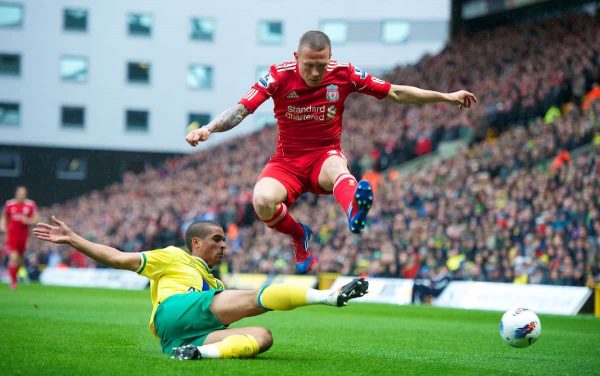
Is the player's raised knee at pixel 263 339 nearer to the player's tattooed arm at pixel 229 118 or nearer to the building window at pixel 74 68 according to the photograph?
the player's tattooed arm at pixel 229 118

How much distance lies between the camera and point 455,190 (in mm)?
24594

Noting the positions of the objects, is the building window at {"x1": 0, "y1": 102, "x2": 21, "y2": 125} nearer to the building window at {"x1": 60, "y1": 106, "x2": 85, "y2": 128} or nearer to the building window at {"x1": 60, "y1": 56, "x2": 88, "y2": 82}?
the building window at {"x1": 60, "y1": 106, "x2": 85, "y2": 128}

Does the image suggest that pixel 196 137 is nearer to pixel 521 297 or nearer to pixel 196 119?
pixel 521 297

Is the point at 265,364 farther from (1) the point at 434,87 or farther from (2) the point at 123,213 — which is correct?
(2) the point at 123,213

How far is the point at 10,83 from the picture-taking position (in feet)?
161

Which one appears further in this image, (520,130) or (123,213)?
(123,213)

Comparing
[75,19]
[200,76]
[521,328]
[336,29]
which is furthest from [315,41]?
[75,19]

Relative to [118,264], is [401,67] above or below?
above

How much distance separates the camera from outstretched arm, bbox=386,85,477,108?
31.0ft

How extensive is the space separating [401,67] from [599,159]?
18900 mm

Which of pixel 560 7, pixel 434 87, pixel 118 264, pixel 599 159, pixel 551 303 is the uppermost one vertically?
pixel 560 7

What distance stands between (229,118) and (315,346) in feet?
9.79

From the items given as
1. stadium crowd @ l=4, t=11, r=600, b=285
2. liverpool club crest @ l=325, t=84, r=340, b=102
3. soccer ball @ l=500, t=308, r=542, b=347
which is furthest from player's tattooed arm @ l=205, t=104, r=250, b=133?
stadium crowd @ l=4, t=11, r=600, b=285


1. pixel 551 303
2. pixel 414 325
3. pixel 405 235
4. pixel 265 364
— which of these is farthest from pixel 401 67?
pixel 265 364
